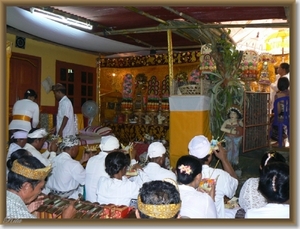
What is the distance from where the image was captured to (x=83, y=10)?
15.5 ft

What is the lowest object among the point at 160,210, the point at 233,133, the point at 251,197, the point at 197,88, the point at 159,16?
the point at 251,197

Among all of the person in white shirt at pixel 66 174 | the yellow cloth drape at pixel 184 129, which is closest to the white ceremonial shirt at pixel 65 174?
the person in white shirt at pixel 66 174

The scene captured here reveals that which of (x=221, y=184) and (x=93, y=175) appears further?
(x=93, y=175)

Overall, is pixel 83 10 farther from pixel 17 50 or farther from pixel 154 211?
pixel 154 211

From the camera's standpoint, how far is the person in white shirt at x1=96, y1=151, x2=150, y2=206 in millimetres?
2770

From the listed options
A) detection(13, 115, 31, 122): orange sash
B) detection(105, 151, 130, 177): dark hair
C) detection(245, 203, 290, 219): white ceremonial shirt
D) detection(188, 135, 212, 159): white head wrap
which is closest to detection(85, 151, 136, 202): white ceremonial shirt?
detection(105, 151, 130, 177): dark hair

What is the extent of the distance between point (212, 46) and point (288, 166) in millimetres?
3645

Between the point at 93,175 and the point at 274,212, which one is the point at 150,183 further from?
the point at 93,175

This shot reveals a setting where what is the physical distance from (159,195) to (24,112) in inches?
136

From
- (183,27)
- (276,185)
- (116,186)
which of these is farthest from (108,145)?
(183,27)

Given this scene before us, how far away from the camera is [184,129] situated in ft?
17.0

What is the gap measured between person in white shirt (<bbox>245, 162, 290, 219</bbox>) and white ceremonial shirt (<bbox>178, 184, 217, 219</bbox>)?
0.96ft

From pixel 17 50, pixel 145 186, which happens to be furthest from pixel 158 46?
pixel 145 186

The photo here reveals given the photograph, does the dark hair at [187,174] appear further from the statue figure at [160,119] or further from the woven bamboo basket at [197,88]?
the statue figure at [160,119]
